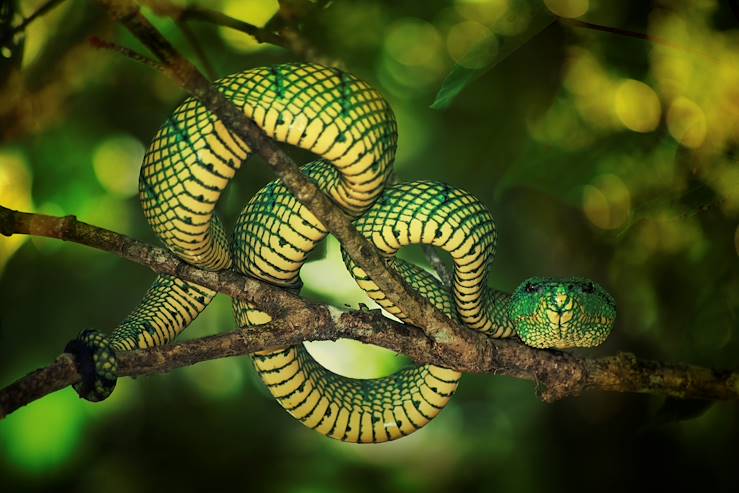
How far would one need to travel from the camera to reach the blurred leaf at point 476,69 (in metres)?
0.88

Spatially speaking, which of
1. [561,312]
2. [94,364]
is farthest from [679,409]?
[94,364]

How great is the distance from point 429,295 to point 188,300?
0.34 metres

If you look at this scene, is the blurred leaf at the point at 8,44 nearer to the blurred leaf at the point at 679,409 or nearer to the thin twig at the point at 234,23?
the thin twig at the point at 234,23

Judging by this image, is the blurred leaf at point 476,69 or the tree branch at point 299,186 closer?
the tree branch at point 299,186

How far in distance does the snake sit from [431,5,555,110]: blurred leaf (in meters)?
0.10

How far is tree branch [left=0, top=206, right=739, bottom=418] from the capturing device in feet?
2.56

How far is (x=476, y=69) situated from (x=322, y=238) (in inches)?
11.1

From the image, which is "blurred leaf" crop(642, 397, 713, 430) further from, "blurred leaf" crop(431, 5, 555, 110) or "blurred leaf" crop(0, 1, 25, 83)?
"blurred leaf" crop(0, 1, 25, 83)

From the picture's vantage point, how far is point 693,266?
1247 millimetres

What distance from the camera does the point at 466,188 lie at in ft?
4.60

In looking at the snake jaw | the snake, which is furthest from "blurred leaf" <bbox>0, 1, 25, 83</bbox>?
the snake jaw

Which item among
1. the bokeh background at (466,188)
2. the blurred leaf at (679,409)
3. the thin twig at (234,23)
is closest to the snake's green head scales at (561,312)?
the bokeh background at (466,188)

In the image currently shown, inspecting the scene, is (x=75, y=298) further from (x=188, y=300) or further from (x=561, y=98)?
(x=561, y=98)

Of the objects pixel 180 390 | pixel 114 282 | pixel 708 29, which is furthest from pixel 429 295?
pixel 180 390
